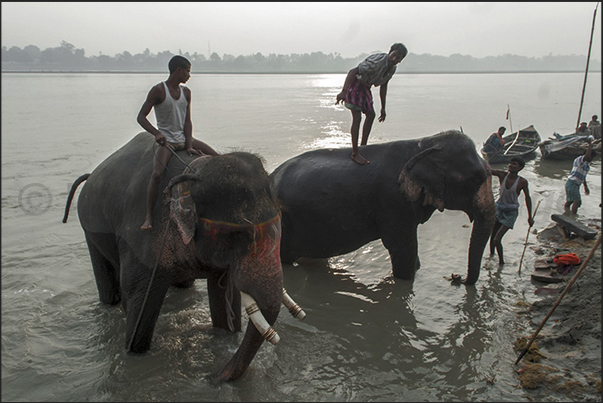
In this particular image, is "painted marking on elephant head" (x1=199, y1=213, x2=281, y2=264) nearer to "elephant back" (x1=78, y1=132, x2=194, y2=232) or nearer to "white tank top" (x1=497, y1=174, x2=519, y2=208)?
"elephant back" (x1=78, y1=132, x2=194, y2=232)

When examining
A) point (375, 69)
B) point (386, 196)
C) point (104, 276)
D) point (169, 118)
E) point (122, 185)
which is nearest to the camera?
point (169, 118)

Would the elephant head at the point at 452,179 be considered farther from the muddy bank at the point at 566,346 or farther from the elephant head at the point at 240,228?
the elephant head at the point at 240,228

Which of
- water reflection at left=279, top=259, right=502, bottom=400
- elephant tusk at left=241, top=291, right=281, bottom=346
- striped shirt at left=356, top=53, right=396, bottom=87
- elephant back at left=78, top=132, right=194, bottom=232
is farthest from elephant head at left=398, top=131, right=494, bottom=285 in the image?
elephant tusk at left=241, top=291, right=281, bottom=346

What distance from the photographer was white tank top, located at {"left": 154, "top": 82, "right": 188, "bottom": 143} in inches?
182

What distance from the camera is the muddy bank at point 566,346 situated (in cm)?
440

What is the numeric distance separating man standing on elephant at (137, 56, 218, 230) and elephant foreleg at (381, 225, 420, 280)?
9.15ft

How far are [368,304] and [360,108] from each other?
2.89 meters

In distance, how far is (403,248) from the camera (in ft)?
20.9

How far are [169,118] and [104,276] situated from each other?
7.52 feet

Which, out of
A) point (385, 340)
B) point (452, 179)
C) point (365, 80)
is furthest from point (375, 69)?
point (385, 340)

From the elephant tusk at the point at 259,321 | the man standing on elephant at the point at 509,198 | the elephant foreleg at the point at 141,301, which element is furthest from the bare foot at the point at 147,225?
the man standing on elephant at the point at 509,198

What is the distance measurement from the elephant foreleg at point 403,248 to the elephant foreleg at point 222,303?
7.86ft

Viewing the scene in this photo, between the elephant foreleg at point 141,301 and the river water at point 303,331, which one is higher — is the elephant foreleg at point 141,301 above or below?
above

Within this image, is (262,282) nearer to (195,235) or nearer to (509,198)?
(195,235)
